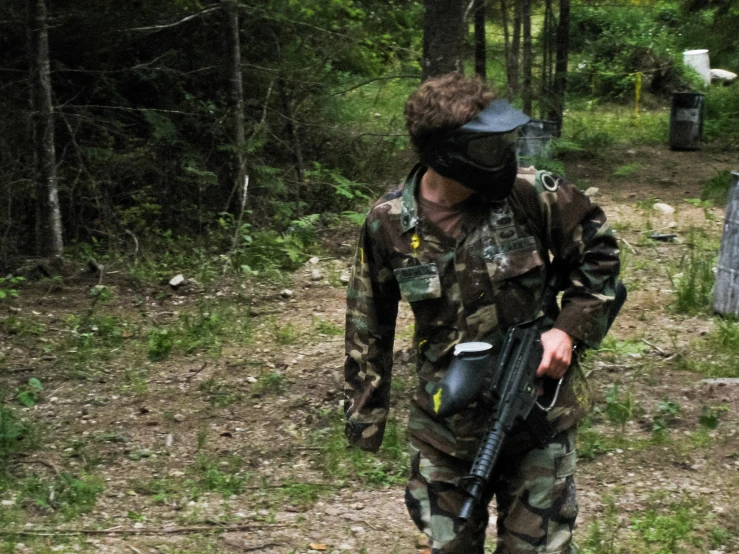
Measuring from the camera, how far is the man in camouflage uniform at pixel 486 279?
8.97 ft

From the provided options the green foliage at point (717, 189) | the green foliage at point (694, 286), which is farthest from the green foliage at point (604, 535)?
the green foliage at point (717, 189)

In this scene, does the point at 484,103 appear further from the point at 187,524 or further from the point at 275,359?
the point at 275,359

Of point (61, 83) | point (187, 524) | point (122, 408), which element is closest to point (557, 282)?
point (187, 524)

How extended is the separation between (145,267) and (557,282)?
19.2 feet

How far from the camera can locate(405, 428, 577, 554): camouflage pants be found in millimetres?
2814

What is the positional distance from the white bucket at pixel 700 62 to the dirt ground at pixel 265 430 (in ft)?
36.7

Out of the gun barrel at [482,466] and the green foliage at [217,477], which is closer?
the gun barrel at [482,466]

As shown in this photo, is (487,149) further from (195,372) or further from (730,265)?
(730,265)

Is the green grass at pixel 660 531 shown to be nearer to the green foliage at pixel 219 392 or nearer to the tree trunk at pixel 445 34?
the green foliage at pixel 219 392

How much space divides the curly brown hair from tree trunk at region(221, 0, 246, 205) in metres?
6.32

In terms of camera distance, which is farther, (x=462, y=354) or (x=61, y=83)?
(x=61, y=83)

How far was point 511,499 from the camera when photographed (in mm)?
A: 2873

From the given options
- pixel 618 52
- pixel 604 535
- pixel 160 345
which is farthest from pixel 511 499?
pixel 618 52

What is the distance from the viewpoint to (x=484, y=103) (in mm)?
2738
